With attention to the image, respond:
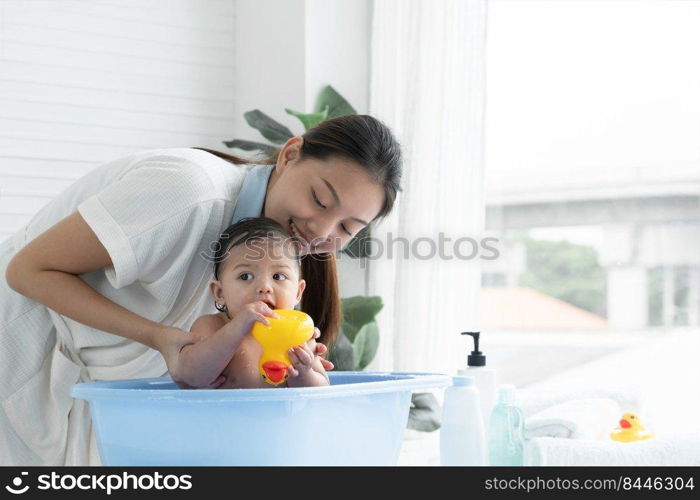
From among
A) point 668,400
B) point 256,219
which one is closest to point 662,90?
point 668,400

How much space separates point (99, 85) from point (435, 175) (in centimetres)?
124

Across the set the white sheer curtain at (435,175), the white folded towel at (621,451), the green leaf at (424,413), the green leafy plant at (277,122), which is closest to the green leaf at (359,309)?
the white sheer curtain at (435,175)

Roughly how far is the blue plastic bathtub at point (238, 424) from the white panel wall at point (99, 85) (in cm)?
202

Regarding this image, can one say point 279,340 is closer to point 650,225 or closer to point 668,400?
point 668,400

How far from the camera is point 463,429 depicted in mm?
1347

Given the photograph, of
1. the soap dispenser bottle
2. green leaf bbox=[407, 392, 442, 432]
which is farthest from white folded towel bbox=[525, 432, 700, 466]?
green leaf bbox=[407, 392, 442, 432]

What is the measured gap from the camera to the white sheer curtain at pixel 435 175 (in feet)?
8.66

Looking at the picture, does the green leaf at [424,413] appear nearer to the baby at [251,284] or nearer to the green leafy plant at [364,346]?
the green leafy plant at [364,346]

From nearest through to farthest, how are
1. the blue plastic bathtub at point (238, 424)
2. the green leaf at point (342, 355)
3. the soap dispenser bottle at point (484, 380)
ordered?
the blue plastic bathtub at point (238, 424), the soap dispenser bottle at point (484, 380), the green leaf at point (342, 355)

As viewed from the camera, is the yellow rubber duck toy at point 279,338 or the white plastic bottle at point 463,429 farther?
the white plastic bottle at point 463,429

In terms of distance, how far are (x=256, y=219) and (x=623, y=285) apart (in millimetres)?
2938

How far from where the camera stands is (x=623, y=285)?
12.6 feet

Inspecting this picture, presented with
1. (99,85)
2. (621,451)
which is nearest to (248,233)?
(621,451)
